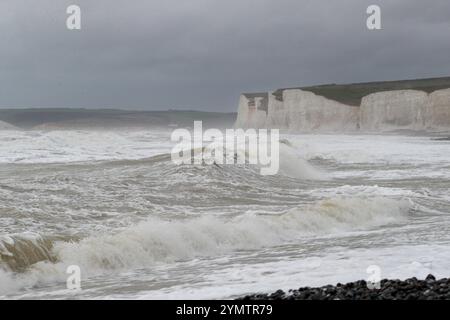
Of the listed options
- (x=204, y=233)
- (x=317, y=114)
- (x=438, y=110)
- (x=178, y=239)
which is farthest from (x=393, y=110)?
(x=178, y=239)

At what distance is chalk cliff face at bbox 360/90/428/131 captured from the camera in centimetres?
7606

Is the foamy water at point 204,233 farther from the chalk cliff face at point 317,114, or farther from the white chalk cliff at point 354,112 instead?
the chalk cliff face at point 317,114

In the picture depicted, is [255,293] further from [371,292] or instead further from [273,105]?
[273,105]

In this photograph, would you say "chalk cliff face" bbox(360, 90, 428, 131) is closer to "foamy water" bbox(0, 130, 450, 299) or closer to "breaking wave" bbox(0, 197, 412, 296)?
"foamy water" bbox(0, 130, 450, 299)

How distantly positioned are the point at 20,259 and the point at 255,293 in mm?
3702

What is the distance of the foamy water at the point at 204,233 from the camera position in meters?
8.41

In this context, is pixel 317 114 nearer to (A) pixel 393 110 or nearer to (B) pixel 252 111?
(A) pixel 393 110

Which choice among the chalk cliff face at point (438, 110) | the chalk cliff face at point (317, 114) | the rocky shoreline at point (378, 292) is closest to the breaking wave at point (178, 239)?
the rocky shoreline at point (378, 292)

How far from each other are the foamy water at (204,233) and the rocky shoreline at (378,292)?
526mm

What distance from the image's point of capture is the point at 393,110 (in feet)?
258

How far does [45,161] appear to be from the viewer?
100ft

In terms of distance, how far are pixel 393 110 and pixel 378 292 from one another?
245 ft

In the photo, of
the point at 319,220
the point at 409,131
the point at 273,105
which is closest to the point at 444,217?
the point at 319,220

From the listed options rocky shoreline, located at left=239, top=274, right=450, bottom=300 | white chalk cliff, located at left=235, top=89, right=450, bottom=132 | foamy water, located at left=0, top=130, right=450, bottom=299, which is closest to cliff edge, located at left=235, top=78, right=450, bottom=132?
white chalk cliff, located at left=235, top=89, right=450, bottom=132
